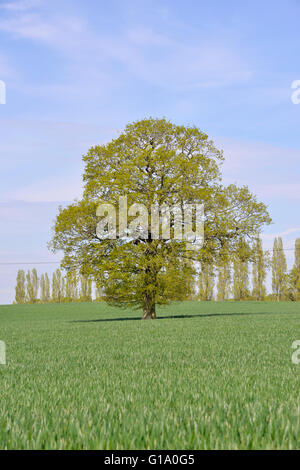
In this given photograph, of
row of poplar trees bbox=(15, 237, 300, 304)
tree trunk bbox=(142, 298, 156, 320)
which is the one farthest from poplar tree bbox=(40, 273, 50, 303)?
tree trunk bbox=(142, 298, 156, 320)

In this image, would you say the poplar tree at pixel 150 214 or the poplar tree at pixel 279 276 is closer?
the poplar tree at pixel 150 214

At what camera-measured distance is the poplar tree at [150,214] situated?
97.4ft

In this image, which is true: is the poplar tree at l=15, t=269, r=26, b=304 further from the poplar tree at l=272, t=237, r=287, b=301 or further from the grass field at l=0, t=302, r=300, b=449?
the grass field at l=0, t=302, r=300, b=449

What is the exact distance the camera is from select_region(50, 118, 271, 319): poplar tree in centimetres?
2969

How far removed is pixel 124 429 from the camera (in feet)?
13.8

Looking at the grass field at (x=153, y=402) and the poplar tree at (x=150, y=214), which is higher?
the poplar tree at (x=150, y=214)

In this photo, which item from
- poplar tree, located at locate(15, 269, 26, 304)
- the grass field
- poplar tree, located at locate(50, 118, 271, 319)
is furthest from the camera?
poplar tree, located at locate(15, 269, 26, 304)

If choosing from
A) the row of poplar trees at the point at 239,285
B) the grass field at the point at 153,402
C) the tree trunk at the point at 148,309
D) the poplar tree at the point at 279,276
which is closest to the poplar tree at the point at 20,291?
the row of poplar trees at the point at 239,285

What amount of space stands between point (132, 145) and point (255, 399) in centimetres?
2870

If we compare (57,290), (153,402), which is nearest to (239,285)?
(57,290)

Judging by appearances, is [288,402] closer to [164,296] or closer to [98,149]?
[164,296]

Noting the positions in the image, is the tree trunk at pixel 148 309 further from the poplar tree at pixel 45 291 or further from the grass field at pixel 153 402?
the poplar tree at pixel 45 291
